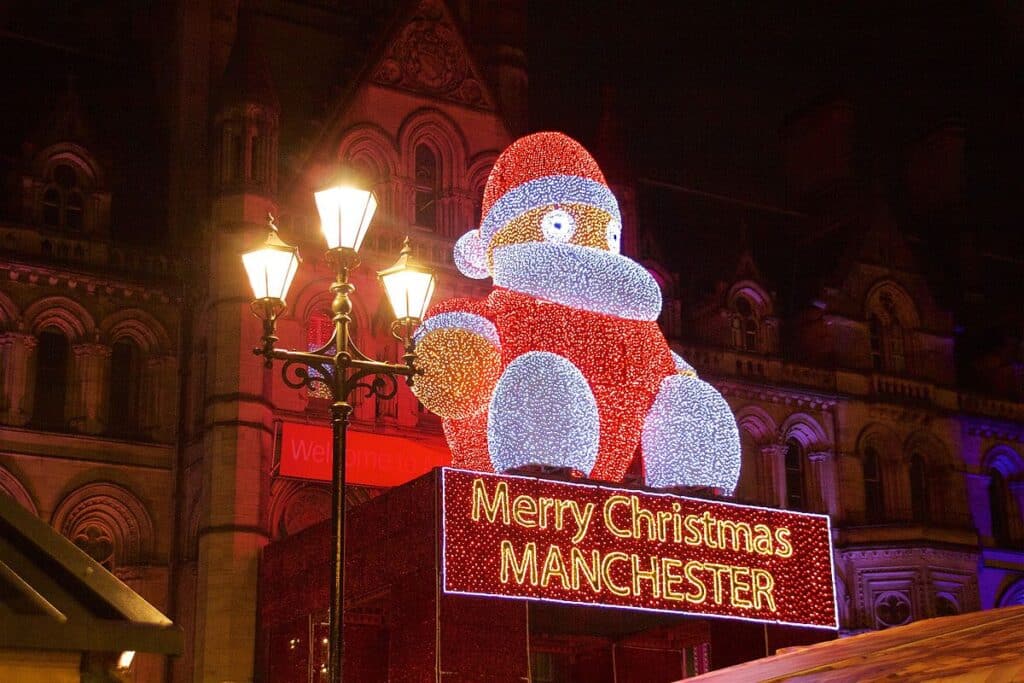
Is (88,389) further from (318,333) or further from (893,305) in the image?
(893,305)

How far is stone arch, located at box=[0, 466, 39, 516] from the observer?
25.9m

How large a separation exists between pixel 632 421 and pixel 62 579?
10883mm

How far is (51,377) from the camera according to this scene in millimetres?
27359

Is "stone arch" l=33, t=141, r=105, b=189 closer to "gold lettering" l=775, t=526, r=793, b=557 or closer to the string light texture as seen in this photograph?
the string light texture

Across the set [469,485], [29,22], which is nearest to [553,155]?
[469,485]

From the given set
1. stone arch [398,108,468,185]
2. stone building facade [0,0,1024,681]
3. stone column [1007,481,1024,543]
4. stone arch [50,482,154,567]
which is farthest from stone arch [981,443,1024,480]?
stone arch [50,482,154,567]

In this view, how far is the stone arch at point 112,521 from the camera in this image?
86.8 feet

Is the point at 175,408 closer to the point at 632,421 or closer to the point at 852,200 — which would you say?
the point at 632,421

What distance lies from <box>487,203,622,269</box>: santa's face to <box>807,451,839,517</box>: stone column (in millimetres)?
15674

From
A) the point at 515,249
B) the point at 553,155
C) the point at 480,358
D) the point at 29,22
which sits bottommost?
the point at 480,358

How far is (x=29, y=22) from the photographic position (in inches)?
1309

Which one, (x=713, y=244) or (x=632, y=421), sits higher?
(x=713, y=244)

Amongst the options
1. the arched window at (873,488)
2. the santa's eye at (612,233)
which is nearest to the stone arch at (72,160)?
the santa's eye at (612,233)

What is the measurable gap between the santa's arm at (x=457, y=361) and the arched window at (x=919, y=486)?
1877cm
